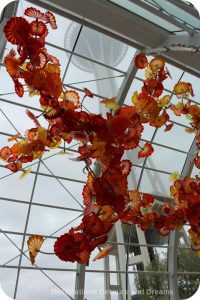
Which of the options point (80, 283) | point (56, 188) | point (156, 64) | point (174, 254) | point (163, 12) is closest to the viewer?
point (156, 64)

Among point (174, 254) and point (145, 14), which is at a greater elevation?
point (145, 14)

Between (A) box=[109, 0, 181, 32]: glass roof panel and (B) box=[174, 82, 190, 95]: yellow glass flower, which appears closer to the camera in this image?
(B) box=[174, 82, 190, 95]: yellow glass flower

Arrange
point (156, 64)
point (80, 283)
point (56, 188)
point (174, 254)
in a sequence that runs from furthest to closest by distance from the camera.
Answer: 1. point (174, 254)
2. point (56, 188)
3. point (80, 283)
4. point (156, 64)

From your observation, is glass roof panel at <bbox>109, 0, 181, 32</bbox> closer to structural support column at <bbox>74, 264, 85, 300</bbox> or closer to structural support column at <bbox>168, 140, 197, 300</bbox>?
structural support column at <bbox>168, 140, 197, 300</bbox>

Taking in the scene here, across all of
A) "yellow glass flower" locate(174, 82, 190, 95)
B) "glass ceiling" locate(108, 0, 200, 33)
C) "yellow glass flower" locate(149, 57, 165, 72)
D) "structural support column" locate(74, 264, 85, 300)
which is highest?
"glass ceiling" locate(108, 0, 200, 33)

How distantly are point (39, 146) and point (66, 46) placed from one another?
6.59m

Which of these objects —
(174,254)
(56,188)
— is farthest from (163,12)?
(174,254)

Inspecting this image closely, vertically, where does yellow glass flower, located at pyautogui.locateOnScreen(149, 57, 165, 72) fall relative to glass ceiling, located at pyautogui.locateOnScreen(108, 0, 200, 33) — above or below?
below

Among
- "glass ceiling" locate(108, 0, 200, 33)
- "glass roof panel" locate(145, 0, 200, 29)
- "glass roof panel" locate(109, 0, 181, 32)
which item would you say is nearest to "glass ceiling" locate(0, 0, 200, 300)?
"glass roof panel" locate(109, 0, 181, 32)

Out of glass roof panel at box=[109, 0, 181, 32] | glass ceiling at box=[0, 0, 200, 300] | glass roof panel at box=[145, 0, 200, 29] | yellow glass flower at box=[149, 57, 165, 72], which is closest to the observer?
yellow glass flower at box=[149, 57, 165, 72]

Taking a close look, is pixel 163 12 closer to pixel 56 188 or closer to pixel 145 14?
pixel 145 14

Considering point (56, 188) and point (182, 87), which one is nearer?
point (182, 87)

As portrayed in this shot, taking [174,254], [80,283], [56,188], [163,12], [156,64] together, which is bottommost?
[80,283]

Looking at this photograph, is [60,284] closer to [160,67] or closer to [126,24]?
[126,24]
